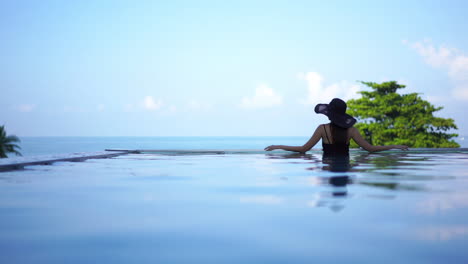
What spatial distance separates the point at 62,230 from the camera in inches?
141

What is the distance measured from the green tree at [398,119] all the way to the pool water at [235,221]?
4329 cm

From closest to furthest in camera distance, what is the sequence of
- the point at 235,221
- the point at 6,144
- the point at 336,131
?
the point at 235,221 < the point at 336,131 < the point at 6,144

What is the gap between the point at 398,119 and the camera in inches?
1946

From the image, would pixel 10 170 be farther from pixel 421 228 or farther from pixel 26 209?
pixel 421 228

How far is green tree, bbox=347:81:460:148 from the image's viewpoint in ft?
159

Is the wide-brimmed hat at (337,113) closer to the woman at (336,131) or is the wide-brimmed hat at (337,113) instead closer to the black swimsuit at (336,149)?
the woman at (336,131)

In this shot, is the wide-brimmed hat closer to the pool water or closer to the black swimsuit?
the black swimsuit

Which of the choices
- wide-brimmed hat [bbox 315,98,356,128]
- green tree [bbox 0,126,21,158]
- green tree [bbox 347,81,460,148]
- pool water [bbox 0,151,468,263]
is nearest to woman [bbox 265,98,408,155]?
wide-brimmed hat [bbox 315,98,356,128]

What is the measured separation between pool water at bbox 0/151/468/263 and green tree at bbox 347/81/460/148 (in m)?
43.3

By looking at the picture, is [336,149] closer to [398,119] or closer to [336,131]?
[336,131]

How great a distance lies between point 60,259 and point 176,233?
86cm

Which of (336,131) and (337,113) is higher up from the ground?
(337,113)

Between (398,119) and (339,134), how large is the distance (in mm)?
40759

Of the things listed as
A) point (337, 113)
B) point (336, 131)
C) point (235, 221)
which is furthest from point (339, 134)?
point (235, 221)
